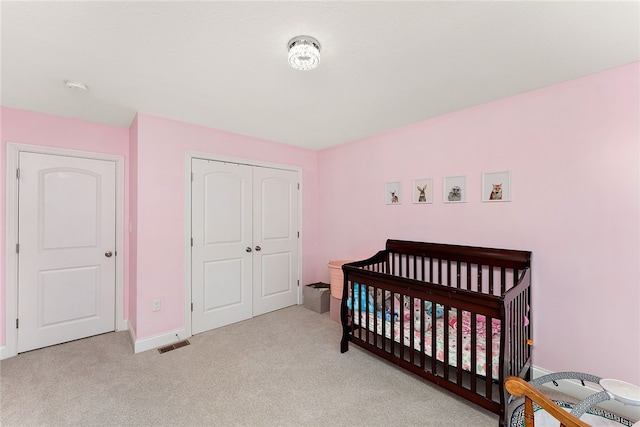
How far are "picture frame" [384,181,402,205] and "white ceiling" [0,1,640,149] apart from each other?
82cm

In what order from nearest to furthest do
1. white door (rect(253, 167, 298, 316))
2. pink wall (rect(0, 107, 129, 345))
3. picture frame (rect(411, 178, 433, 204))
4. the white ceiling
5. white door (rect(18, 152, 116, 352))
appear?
the white ceiling, pink wall (rect(0, 107, 129, 345)), white door (rect(18, 152, 116, 352)), picture frame (rect(411, 178, 433, 204)), white door (rect(253, 167, 298, 316))

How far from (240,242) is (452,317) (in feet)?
7.76

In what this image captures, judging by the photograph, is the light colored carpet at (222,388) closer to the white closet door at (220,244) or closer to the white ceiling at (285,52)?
the white closet door at (220,244)

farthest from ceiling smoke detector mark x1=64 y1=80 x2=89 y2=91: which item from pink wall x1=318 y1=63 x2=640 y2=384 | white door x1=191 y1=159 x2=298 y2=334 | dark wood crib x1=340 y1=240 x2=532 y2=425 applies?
pink wall x1=318 y1=63 x2=640 y2=384

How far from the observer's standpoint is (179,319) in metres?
2.82

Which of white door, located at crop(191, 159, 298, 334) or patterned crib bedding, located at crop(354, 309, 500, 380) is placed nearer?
patterned crib bedding, located at crop(354, 309, 500, 380)

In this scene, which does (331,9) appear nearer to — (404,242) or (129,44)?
(129,44)

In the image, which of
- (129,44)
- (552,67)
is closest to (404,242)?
(552,67)

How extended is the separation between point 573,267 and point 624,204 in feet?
1.65

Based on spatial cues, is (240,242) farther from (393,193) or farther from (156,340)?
(393,193)

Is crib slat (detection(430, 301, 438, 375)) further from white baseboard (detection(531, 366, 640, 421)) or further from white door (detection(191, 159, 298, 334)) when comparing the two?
white door (detection(191, 159, 298, 334))

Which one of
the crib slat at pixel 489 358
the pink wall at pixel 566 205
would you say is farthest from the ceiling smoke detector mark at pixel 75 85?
the crib slat at pixel 489 358

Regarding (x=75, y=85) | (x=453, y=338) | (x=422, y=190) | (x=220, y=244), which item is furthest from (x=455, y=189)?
(x=75, y=85)

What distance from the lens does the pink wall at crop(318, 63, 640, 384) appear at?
1760mm
